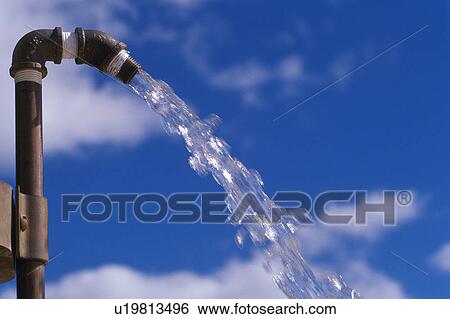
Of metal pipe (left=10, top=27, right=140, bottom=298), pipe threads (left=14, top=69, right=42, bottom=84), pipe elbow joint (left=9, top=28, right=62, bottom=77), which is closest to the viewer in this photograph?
metal pipe (left=10, top=27, right=140, bottom=298)

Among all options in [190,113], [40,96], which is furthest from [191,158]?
[40,96]

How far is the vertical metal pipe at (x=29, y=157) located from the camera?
9797mm

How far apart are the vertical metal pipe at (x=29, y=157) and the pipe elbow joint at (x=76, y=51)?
0.35 m

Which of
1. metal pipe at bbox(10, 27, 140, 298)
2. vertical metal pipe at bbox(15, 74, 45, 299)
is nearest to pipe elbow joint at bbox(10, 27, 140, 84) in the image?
metal pipe at bbox(10, 27, 140, 298)

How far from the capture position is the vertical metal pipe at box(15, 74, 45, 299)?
9.80 metres

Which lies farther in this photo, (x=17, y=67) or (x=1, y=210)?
(x=17, y=67)

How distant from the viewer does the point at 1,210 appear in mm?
9414

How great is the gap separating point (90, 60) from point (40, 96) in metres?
0.91

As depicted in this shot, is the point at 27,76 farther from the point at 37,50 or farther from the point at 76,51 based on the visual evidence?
the point at 76,51

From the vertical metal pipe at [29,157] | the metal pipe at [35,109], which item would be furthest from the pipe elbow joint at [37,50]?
the vertical metal pipe at [29,157]

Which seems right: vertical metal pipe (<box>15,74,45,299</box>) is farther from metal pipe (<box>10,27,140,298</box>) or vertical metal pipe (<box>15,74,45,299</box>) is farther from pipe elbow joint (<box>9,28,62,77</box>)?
pipe elbow joint (<box>9,28,62,77</box>)
